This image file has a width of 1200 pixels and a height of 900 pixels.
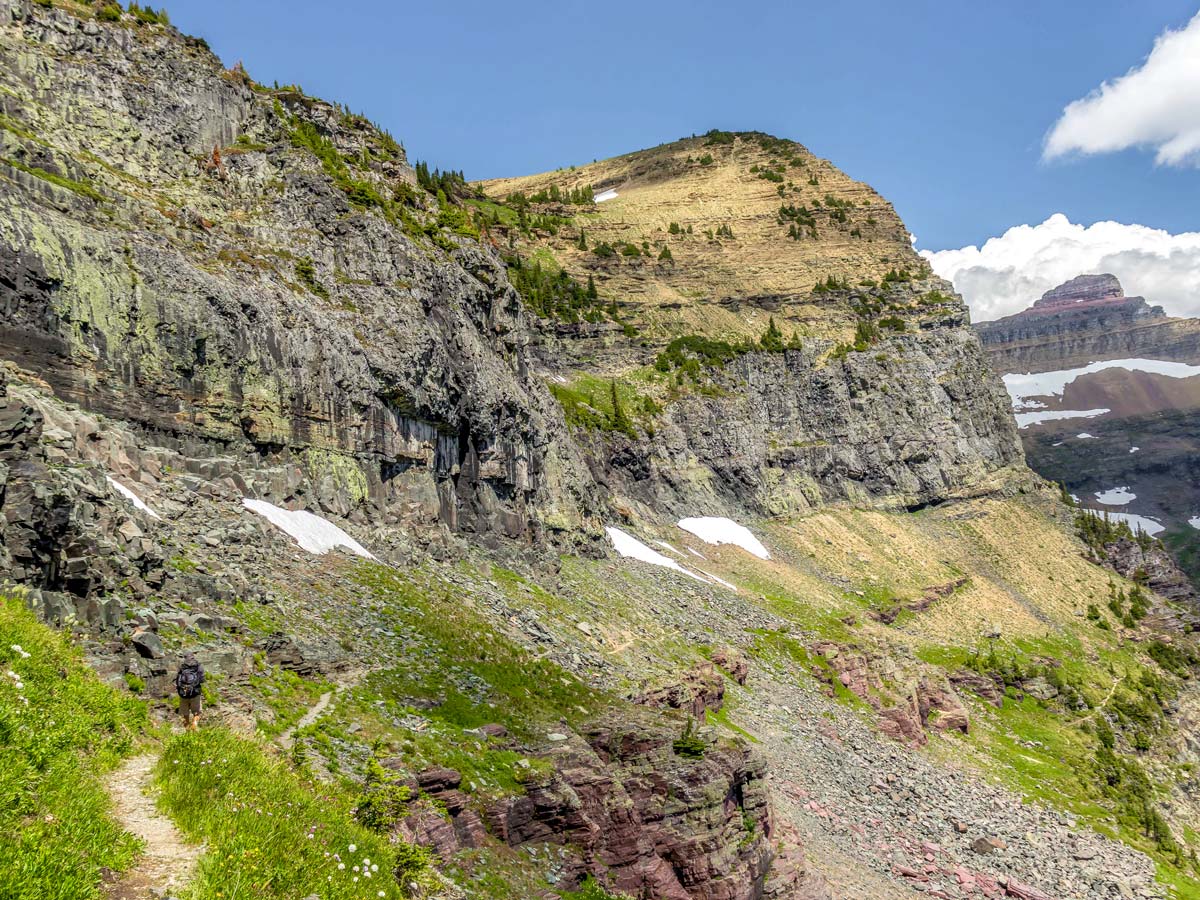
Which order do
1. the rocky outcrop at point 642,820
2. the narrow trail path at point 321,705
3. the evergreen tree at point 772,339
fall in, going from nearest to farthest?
the narrow trail path at point 321,705
the rocky outcrop at point 642,820
the evergreen tree at point 772,339

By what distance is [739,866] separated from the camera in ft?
79.8

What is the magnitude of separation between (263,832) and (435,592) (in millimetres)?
23398

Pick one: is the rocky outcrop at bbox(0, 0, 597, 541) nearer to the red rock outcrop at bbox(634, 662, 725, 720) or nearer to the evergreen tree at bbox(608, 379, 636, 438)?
the red rock outcrop at bbox(634, 662, 725, 720)

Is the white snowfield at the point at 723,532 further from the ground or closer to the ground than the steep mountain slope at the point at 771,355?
closer to the ground

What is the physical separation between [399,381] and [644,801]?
1047 inches

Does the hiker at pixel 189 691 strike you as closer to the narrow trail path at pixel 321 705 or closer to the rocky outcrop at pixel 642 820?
the narrow trail path at pixel 321 705

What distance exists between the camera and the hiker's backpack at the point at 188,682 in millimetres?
14461

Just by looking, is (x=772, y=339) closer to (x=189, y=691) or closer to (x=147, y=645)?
(x=147, y=645)

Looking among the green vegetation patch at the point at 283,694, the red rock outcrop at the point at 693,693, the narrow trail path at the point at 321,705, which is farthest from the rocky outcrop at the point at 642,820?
the red rock outcrop at the point at 693,693

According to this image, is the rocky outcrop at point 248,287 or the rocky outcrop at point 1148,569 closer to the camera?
the rocky outcrop at point 248,287

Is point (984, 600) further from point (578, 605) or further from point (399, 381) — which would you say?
point (399, 381)

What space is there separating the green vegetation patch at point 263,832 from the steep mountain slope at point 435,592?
0.08 metres

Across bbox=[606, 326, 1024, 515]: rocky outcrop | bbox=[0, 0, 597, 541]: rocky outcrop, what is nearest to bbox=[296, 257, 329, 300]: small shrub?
bbox=[0, 0, 597, 541]: rocky outcrop

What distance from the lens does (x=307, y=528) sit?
106 feet
